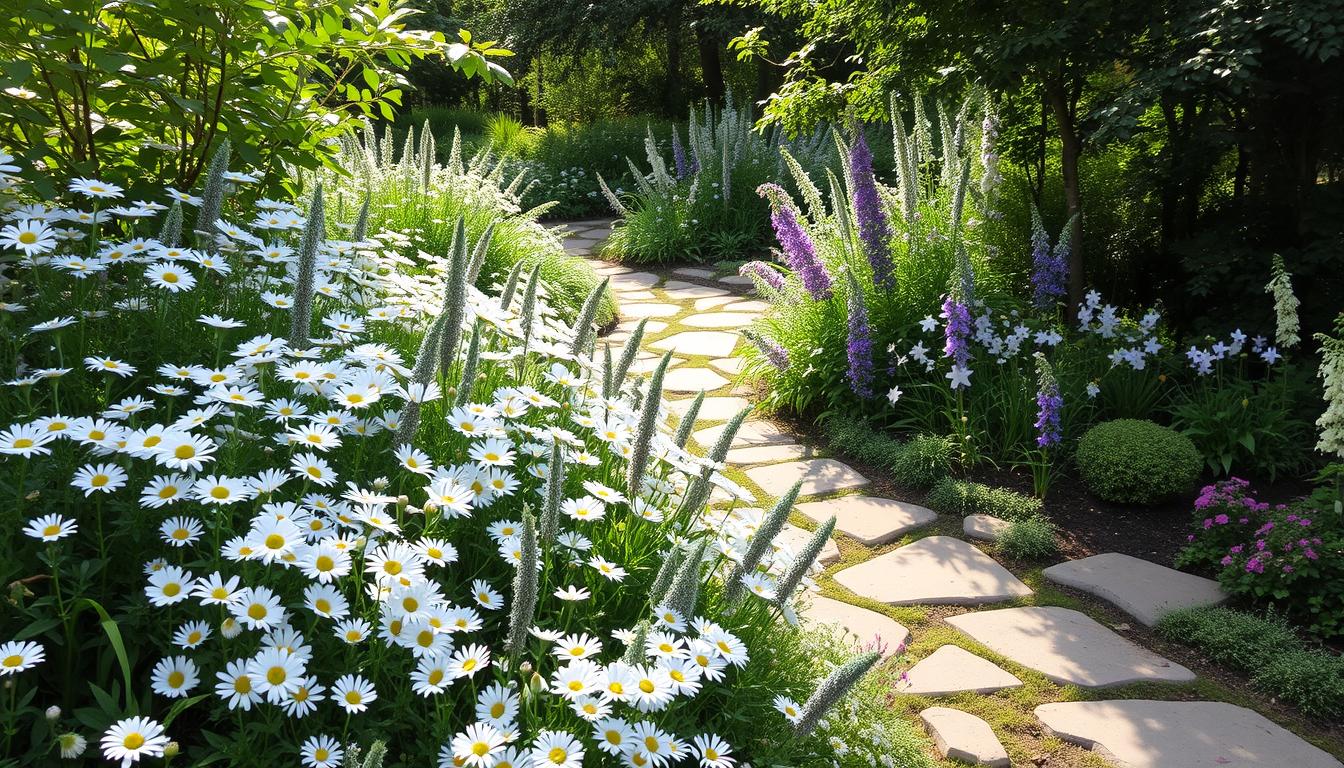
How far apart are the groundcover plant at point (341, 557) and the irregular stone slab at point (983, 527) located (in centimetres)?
151

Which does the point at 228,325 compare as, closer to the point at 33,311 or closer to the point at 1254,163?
the point at 33,311

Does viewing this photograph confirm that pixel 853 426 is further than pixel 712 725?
Yes

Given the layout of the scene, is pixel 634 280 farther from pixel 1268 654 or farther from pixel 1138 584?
pixel 1268 654

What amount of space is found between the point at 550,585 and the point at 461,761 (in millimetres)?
504

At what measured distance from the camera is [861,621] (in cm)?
295

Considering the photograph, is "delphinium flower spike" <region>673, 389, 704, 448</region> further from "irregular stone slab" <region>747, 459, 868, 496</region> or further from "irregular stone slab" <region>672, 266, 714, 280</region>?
"irregular stone slab" <region>672, 266, 714, 280</region>

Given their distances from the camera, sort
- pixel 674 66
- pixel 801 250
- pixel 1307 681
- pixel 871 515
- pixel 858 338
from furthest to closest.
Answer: pixel 674 66
pixel 801 250
pixel 858 338
pixel 871 515
pixel 1307 681

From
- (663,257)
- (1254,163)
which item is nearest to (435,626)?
(1254,163)

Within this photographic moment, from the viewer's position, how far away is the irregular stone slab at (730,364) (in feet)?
17.6

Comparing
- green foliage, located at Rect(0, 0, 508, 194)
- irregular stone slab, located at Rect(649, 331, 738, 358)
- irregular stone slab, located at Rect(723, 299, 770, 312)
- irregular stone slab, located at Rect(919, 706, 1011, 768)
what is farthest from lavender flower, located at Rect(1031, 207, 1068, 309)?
green foliage, located at Rect(0, 0, 508, 194)

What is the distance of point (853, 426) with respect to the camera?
4438 mm

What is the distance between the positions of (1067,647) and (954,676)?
0.43 metres

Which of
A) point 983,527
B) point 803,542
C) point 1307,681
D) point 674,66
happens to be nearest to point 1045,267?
point 983,527

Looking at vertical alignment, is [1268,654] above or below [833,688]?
below
